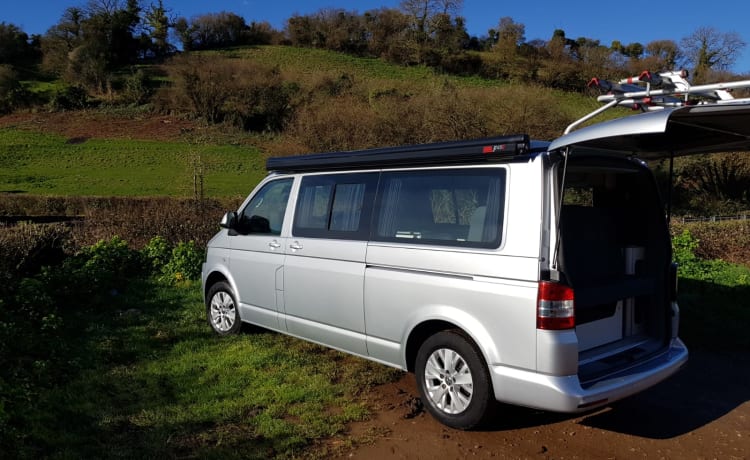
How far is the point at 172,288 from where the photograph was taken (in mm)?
9109

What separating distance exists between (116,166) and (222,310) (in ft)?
117

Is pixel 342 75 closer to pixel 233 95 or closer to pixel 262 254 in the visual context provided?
pixel 233 95

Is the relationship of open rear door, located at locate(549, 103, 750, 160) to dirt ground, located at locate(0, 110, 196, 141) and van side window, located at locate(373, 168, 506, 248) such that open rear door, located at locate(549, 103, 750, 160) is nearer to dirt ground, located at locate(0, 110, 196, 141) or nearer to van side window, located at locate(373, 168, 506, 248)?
van side window, located at locate(373, 168, 506, 248)

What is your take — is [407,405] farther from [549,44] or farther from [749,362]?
[549,44]

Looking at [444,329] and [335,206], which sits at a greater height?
[335,206]

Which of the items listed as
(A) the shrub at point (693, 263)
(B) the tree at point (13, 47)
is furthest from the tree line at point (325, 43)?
(A) the shrub at point (693, 263)

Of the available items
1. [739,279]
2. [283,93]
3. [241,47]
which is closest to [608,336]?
[739,279]

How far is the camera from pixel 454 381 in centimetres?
409

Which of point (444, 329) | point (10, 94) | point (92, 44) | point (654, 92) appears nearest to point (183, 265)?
point (444, 329)

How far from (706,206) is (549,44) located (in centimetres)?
4559

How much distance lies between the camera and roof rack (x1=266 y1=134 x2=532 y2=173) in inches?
152

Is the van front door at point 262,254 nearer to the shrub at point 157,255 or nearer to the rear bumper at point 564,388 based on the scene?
the rear bumper at point 564,388

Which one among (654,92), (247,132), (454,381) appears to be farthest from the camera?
(247,132)

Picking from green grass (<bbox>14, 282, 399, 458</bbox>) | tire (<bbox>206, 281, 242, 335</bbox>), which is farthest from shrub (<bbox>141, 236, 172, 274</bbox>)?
tire (<bbox>206, 281, 242, 335</bbox>)
